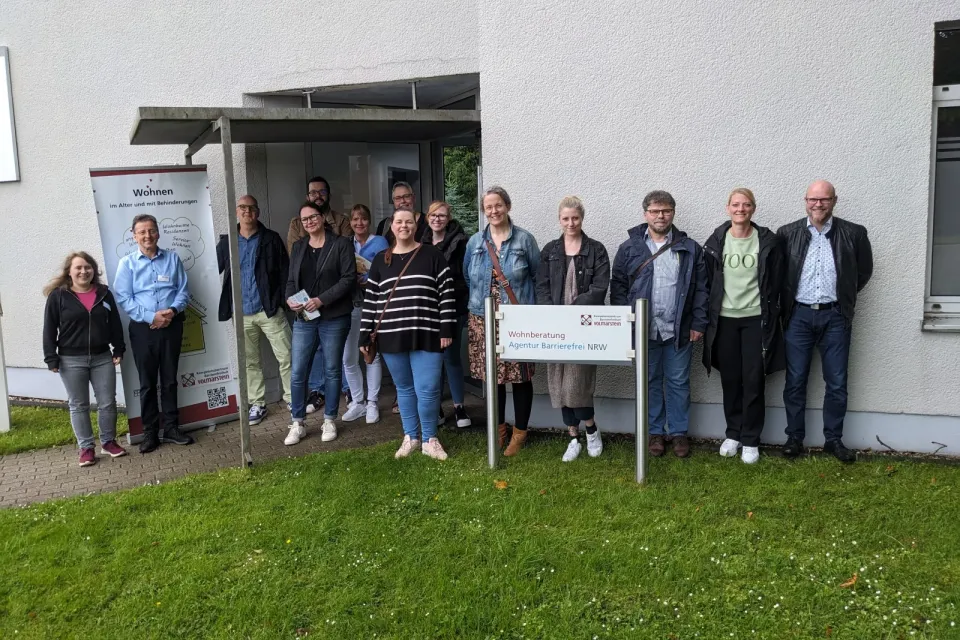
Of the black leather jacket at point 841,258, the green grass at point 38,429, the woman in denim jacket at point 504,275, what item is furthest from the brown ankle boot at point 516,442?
the green grass at point 38,429

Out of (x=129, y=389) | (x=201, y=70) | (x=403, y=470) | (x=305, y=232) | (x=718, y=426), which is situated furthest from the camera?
(x=201, y=70)

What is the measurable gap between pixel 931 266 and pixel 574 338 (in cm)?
298

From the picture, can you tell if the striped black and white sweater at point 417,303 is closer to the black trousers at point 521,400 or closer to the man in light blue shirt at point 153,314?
the black trousers at point 521,400

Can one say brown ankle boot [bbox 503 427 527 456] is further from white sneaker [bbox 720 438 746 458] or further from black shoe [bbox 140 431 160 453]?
black shoe [bbox 140 431 160 453]

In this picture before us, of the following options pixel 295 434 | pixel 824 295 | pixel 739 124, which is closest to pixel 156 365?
pixel 295 434

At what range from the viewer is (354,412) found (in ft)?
23.5

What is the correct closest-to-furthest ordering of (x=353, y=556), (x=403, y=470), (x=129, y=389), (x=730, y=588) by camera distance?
(x=730, y=588) → (x=353, y=556) → (x=403, y=470) → (x=129, y=389)

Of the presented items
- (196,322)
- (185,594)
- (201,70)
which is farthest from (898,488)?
(201,70)

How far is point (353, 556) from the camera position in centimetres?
427

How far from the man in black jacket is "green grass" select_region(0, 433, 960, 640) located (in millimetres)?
1776

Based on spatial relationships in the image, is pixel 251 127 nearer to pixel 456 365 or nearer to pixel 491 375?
pixel 456 365

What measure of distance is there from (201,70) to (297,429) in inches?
155

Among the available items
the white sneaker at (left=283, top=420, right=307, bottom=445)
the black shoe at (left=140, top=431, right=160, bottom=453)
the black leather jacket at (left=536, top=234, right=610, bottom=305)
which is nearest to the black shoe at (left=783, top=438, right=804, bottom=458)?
the black leather jacket at (left=536, top=234, right=610, bottom=305)

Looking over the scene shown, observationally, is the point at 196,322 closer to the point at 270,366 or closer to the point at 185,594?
the point at 270,366
